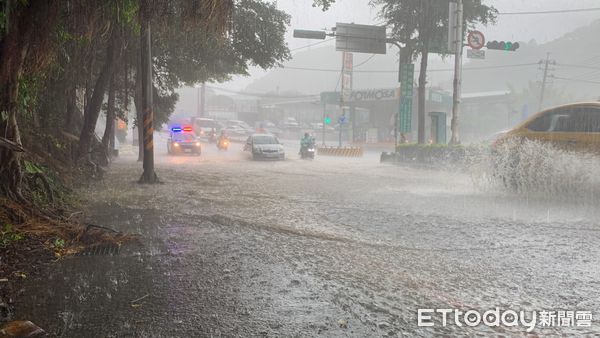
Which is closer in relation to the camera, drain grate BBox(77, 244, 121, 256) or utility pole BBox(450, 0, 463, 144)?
drain grate BBox(77, 244, 121, 256)

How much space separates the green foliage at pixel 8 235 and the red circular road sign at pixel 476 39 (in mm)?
19939

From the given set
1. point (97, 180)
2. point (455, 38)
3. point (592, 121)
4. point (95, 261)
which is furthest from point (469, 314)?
point (455, 38)

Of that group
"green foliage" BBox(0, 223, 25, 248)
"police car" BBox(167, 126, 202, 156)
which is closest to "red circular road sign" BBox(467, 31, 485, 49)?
"police car" BBox(167, 126, 202, 156)

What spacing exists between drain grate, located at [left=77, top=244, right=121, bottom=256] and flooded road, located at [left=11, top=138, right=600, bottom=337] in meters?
0.09

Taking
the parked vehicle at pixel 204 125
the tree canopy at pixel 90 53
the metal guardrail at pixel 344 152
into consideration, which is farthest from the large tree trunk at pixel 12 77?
the parked vehicle at pixel 204 125

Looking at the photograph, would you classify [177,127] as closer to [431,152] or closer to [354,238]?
[431,152]

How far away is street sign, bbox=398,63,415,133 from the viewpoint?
25500 mm

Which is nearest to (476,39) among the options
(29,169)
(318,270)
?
(318,270)

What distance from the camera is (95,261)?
196 inches

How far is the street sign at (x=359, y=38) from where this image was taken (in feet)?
78.1

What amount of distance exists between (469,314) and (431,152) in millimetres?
17776

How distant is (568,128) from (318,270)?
701cm

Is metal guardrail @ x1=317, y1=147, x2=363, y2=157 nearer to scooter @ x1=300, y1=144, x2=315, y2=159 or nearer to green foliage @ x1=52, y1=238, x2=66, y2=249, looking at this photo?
scooter @ x1=300, y1=144, x2=315, y2=159

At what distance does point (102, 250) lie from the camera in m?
5.41
